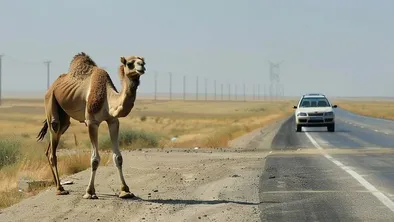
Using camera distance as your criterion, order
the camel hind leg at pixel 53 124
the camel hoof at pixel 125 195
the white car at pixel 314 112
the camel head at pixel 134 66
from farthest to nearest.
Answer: the white car at pixel 314 112 < the camel hind leg at pixel 53 124 < the camel hoof at pixel 125 195 < the camel head at pixel 134 66

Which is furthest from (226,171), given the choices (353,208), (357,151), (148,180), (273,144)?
(273,144)

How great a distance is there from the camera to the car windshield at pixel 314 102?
1828 inches

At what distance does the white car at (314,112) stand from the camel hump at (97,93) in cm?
3185

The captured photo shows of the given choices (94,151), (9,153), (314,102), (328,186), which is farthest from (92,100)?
(314,102)

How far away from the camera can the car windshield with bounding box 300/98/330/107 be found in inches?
1828

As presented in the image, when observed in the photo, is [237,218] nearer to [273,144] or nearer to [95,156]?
[95,156]

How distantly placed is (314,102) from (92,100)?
34.0 m

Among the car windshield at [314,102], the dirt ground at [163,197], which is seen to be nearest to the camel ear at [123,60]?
the dirt ground at [163,197]

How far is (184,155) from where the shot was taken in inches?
1084

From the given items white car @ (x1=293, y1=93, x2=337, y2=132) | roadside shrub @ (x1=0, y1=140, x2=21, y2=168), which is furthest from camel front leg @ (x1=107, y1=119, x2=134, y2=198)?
white car @ (x1=293, y1=93, x2=337, y2=132)

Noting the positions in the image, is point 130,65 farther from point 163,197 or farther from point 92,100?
point 163,197

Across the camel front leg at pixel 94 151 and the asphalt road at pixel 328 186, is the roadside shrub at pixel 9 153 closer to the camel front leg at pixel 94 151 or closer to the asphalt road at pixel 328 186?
the asphalt road at pixel 328 186

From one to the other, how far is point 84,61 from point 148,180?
4.00m

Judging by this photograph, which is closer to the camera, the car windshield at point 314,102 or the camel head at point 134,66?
the camel head at point 134,66
